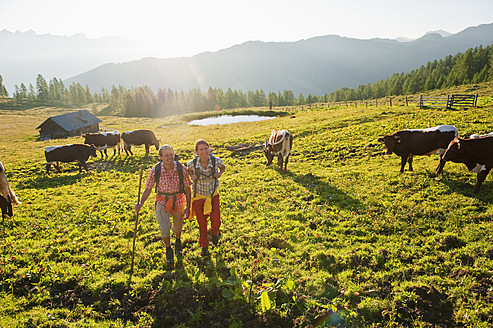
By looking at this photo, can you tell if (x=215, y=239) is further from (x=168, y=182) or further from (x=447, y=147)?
(x=447, y=147)

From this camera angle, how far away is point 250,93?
13700 centimetres

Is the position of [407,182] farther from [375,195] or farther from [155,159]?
[155,159]

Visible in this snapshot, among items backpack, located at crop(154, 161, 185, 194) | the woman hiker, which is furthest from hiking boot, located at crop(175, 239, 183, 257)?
backpack, located at crop(154, 161, 185, 194)

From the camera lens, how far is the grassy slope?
509cm

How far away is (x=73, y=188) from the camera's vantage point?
47.9ft

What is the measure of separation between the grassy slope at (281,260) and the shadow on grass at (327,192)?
8 centimetres

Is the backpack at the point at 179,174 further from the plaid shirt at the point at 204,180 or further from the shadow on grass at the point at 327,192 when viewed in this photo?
the shadow on grass at the point at 327,192

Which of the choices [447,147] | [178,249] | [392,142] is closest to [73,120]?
[178,249]

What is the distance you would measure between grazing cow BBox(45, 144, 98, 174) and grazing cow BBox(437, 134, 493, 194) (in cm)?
2293

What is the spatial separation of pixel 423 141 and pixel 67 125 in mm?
68660

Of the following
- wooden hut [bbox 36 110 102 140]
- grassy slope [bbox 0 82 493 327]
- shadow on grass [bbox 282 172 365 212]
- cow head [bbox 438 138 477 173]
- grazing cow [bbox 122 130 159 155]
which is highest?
wooden hut [bbox 36 110 102 140]

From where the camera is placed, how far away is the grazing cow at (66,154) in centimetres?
1833

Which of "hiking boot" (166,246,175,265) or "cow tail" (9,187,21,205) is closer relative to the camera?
"hiking boot" (166,246,175,265)

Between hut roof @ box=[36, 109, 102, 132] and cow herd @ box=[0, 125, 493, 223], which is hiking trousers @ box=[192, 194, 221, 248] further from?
hut roof @ box=[36, 109, 102, 132]
